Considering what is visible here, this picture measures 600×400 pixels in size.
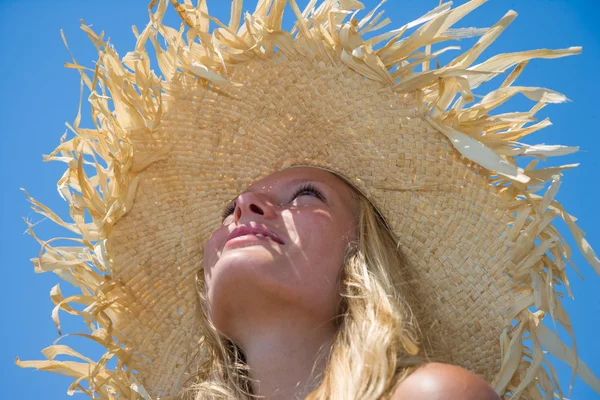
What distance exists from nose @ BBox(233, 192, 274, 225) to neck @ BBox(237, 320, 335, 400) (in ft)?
0.83

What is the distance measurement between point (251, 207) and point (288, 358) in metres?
0.36

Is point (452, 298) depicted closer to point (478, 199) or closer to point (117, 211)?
point (478, 199)

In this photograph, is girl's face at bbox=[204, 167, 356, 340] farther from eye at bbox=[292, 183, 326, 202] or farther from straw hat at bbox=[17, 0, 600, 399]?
straw hat at bbox=[17, 0, 600, 399]

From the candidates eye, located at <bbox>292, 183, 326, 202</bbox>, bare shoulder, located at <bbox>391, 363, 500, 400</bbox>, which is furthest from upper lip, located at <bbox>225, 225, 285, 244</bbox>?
bare shoulder, located at <bbox>391, 363, 500, 400</bbox>

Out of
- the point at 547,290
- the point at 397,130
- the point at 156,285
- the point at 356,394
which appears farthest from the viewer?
the point at 156,285

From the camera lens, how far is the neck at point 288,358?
1908mm

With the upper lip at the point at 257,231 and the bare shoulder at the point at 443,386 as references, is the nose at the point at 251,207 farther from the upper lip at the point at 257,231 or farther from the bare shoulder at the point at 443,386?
the bare shoulder at the point at 443,386

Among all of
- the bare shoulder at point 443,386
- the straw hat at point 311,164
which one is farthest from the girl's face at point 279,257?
the bare shoulder at point 443,386

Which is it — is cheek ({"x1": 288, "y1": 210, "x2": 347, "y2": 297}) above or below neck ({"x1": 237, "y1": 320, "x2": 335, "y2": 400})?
above

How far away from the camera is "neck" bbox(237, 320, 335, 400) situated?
1.91 metres

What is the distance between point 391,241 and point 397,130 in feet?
0.90

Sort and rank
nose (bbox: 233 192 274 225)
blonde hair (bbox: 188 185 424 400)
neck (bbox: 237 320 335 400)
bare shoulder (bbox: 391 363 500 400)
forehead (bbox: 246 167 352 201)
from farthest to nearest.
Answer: forehead (bbox: 246 167 352 201) < nose (bbox: 233 192 274 225) < neck (bbox: 237 320 335 400) < blonde hair (bbox: 188 185 424 400) < bare shoulder (bbox: 391 363 500 400)

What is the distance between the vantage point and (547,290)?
1972 mm

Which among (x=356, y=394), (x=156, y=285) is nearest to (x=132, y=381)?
(x=156, y=285)
